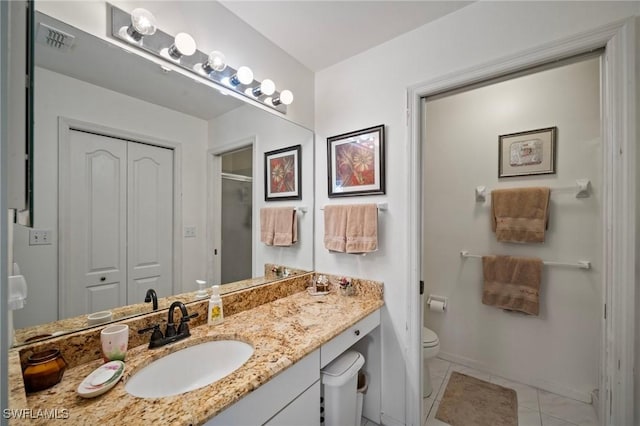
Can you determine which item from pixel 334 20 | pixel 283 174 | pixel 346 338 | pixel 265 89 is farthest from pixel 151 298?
pixel 334 20

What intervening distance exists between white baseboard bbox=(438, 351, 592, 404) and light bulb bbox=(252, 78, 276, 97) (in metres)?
2.63

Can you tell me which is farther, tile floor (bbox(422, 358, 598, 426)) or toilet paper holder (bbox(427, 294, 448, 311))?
toilet paper holder (bbox(427, 294, 448, 311))

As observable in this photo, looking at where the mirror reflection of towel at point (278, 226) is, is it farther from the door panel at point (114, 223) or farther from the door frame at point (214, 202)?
the door panel at point (114, 223)

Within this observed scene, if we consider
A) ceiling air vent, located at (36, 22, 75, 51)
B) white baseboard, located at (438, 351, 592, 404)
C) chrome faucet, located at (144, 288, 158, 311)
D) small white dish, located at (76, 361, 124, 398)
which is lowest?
white baseboard, located at (438, 351, 592, 404)

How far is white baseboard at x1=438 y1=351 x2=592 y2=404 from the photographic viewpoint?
72.8 inches

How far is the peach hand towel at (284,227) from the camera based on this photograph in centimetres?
182

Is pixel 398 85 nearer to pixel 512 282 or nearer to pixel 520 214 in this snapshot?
pixel 520 214

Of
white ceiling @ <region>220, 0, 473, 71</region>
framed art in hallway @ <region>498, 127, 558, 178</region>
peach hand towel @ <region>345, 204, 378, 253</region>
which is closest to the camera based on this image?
white ceiling @ <region>220, 0, 473, 71</region>

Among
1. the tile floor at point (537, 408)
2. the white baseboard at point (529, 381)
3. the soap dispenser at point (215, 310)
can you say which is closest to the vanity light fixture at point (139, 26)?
the soap dispenser at point (215, 310)

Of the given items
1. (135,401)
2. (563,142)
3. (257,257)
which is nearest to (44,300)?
(135,401)

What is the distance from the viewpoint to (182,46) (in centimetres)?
118

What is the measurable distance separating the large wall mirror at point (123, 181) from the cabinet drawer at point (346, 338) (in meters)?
0.64

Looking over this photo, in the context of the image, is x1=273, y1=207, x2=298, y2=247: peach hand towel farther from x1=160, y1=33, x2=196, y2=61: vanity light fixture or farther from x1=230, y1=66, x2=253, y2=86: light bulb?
x1=160, y1=33, x2=196, y2=61: vanity light fixture

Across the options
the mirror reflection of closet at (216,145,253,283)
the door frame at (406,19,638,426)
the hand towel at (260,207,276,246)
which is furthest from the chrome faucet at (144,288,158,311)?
the door frame at (406,19,638,426)
